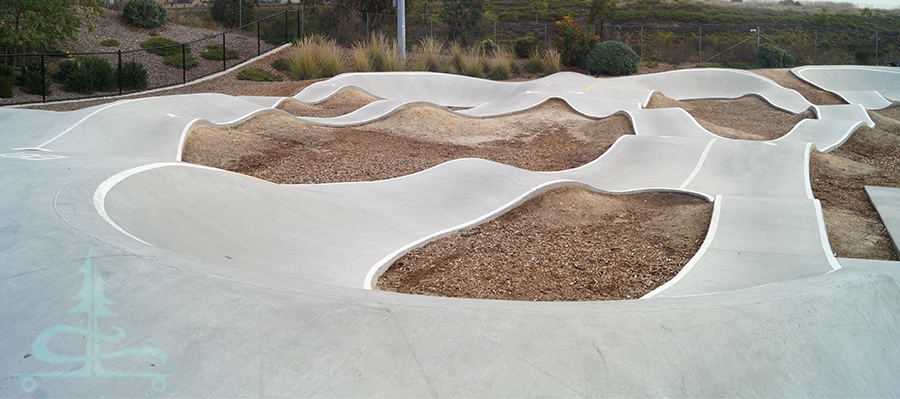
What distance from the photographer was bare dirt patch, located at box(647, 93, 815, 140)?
10.1 meters

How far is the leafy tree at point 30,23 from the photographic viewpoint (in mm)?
13039

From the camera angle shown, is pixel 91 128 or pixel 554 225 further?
pixel 91 128

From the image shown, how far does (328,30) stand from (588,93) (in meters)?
13.1

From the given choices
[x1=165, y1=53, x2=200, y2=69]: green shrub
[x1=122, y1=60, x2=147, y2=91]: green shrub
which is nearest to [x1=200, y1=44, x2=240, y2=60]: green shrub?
[x1=165, y1=53, x2=200, y2=69]: green shrub

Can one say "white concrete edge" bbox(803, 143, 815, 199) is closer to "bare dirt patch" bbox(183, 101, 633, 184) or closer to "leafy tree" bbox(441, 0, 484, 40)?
"bare dirt patch" bbox(183, 101, 633, 184)

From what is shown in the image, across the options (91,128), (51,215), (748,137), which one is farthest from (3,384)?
(748,137)

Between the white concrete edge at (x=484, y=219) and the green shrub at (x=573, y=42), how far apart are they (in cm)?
1319

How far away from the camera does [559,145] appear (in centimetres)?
920

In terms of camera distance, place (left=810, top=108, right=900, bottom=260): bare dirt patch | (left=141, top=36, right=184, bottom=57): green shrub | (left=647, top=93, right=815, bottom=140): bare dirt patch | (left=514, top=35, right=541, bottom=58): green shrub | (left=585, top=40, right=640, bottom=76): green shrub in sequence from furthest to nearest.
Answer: (left=514, top=35, right=541, bottom=58): green shrub, (left=141, top=36, right=184, bottom=57): green shrub, (left=585, top=40, right=640, bottom=76): green shrub, (left=647, top=93, right=815, bottom=140): bare dirt patch, (left=810, top=108, right=900, bottom=260): bare dirt patch

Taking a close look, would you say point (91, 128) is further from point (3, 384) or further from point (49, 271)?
point (3, 384)

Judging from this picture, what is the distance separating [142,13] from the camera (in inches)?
787

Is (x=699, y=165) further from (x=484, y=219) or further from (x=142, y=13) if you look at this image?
(x=142, y=13)

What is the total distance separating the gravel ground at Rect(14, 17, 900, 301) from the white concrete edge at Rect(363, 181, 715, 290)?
7 centimetres

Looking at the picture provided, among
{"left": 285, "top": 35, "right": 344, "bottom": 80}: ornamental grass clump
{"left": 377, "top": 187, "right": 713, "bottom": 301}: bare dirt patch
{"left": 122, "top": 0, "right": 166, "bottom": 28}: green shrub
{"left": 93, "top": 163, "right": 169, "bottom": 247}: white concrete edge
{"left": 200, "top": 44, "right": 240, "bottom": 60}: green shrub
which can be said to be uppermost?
{"left": 122, "top": 0, "right": 166, "bottom": 28}: green shrub
